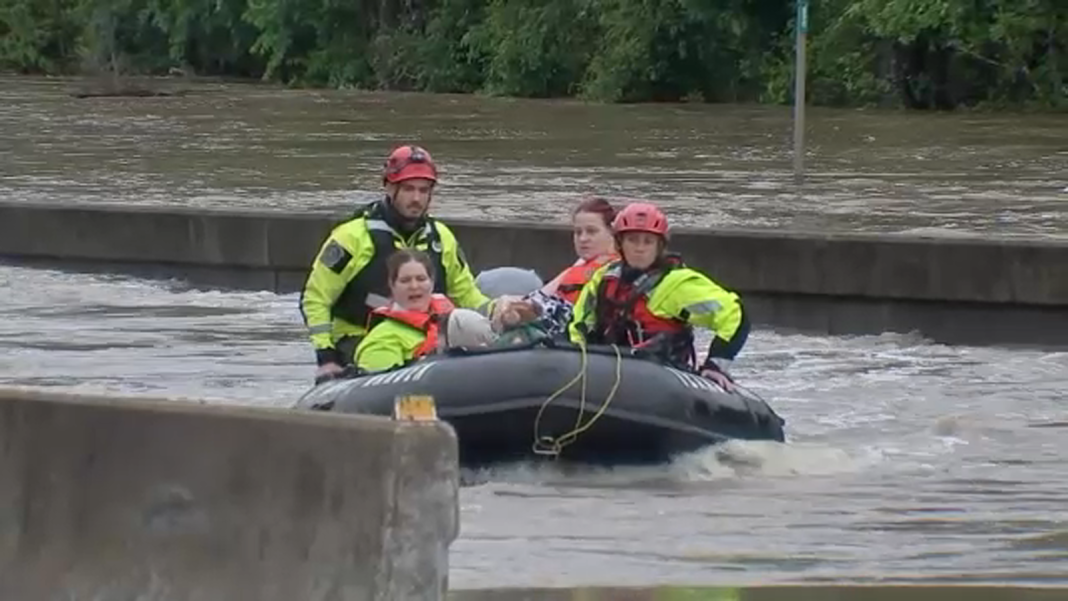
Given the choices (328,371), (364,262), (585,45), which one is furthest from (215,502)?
(585,45)

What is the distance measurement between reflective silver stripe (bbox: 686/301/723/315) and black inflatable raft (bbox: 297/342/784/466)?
32 centimetres

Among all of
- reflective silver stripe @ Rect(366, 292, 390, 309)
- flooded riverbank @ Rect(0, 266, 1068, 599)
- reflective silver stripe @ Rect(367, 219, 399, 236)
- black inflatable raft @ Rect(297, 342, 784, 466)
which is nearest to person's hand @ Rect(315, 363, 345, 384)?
reflective silver stripe @ Rect(366, 292, 390, 309)

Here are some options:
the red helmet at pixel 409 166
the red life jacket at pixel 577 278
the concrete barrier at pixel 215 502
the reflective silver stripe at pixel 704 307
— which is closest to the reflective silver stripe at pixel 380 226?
the red helmet at pixel 409 166

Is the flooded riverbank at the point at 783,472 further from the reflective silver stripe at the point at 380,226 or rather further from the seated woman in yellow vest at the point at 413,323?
the reflective silver stripe at the point at 380,226

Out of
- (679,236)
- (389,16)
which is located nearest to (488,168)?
(679,236)

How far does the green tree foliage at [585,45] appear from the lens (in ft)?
146

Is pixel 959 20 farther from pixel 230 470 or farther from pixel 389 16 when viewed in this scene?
pixel 230 470

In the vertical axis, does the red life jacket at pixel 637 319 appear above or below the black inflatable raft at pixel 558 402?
above

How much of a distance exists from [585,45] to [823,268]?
40.1 meters

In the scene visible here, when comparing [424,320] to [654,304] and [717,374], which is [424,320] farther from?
[717,374]

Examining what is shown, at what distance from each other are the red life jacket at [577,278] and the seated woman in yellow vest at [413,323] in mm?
769

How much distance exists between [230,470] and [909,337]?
10849 mm

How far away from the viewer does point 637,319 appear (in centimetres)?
1130

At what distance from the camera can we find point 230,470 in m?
6.35
